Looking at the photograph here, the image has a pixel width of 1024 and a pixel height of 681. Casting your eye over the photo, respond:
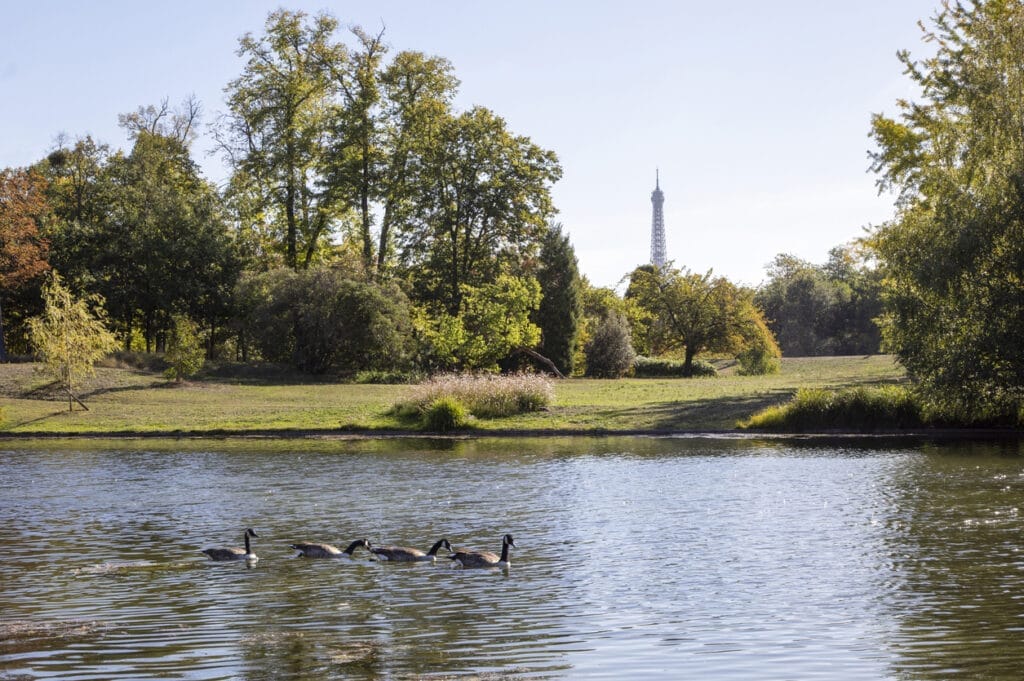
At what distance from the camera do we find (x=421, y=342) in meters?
69.0

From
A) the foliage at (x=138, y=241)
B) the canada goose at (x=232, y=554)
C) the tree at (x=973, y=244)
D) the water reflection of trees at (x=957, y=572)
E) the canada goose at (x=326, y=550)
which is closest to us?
the water reflection of trees at (x=957, y=572)

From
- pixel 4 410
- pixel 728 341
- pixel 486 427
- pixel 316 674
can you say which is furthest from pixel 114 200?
pixel 316 674

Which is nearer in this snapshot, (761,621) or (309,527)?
(761,621)

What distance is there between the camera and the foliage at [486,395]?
4616cm

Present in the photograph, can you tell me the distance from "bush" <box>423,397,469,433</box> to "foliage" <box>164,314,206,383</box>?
20112mm

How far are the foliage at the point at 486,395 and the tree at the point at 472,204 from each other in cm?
2754

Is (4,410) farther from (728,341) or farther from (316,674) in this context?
(728,341)

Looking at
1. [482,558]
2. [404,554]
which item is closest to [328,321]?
[404,554]

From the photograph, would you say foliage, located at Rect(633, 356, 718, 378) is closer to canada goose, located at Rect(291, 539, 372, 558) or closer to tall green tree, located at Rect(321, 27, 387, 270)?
tall green tree, located at Rect(321, 27, 387, 270)

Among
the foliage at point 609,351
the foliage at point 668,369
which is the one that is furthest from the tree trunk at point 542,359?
the foliage at point 668,369

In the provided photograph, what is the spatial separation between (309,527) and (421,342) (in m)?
47.0

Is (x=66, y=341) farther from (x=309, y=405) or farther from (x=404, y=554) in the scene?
(x=404, y=554)

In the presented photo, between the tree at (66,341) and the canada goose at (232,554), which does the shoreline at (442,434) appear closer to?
the tree at (66,341)

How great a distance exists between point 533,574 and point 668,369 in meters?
65.1
